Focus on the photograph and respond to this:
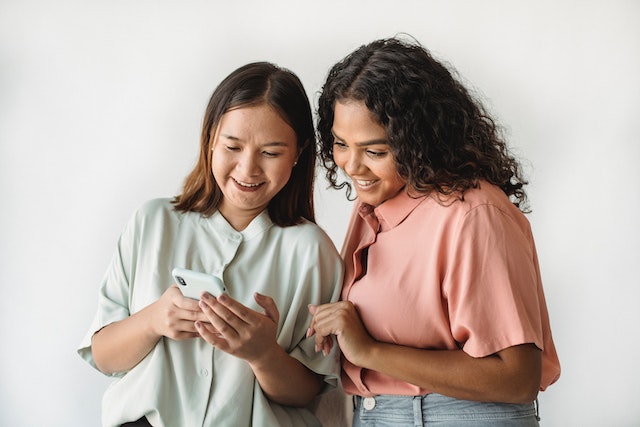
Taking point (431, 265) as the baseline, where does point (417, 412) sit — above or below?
below

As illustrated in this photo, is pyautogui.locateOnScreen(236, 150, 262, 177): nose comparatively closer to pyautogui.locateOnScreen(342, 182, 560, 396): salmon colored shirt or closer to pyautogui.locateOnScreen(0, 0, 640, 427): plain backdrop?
pyautogui.locateOnScreen(342, 182, 560, 396): salmon colored shirt

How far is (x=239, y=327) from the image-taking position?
1698 millimetres

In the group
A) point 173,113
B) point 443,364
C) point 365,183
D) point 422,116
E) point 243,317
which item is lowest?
point 443,364

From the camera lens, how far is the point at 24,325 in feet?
8.99

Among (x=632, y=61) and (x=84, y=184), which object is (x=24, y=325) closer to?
(x=84, y=184)

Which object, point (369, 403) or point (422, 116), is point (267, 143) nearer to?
point (422, 116)

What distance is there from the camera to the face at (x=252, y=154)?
1835 millimetres

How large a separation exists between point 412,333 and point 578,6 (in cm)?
152

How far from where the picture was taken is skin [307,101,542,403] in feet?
5.38

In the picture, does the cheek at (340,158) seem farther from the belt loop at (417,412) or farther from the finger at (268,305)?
the belt loop at (417,412)

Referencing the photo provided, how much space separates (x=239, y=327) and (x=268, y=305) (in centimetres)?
9

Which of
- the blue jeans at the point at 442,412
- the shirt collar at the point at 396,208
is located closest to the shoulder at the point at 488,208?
the shirt collar at the point at 396,208

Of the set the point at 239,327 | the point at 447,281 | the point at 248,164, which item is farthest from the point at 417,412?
the point at 248,164

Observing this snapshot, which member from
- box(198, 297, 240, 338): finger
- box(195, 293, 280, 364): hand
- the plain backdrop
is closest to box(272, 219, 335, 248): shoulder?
box(195, 293, 280, 364): hand
